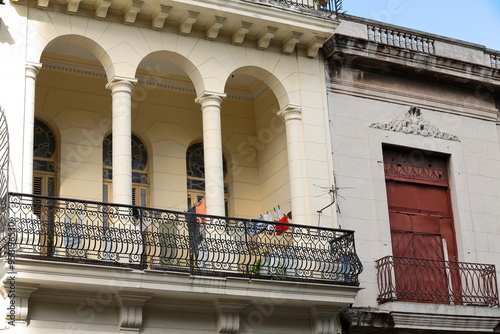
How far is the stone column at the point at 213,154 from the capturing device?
15.2m

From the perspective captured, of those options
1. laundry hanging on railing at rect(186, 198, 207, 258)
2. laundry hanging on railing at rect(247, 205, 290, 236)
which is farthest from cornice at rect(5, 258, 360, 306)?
laundry hanging on railing at rect(247, 205, 290, 236)

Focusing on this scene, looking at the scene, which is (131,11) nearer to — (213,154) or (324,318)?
(213,154)

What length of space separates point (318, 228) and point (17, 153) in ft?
16.2

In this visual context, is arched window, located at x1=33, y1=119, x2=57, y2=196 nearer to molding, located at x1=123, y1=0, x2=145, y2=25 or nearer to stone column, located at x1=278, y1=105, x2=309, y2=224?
molding, located at x1=123, y1=0, x2=145, y2=25

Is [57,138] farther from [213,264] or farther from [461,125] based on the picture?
[461,125]

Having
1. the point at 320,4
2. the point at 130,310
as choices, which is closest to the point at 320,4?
the point at 320,4

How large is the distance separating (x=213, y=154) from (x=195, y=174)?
204 cm

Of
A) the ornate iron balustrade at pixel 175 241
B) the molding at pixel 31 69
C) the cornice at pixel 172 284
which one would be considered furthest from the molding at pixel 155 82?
the cornice at pixel 172 284

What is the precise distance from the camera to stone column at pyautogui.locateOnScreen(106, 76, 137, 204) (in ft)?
47.8

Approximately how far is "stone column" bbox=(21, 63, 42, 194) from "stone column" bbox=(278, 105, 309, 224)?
4.47 m

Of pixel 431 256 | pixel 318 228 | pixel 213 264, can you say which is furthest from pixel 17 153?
pixel 431 256

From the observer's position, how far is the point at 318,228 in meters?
15.3

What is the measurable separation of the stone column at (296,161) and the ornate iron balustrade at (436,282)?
1.71 metres

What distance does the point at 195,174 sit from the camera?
1750 centimetres
